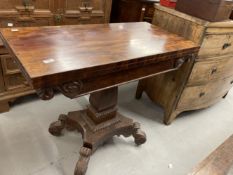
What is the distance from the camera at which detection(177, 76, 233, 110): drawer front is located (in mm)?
1717

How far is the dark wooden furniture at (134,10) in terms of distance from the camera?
2.13 m

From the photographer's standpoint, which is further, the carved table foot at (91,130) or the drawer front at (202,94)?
the drawer front at (202,94)

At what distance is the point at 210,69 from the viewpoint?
1.64 metres

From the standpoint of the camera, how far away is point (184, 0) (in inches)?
59.6

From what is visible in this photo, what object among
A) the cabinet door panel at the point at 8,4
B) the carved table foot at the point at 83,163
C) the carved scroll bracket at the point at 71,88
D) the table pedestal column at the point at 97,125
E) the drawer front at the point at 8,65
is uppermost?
the cabinet door panel at the point at 8,4

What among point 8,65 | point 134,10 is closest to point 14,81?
point 8,65

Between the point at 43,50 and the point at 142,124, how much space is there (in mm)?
1171

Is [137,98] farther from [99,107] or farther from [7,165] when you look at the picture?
[7,165]

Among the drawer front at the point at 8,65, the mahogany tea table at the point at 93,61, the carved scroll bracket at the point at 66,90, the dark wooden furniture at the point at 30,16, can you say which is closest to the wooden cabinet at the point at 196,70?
the mahogany tea table at the point at 93,61

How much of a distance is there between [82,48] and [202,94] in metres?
1.20

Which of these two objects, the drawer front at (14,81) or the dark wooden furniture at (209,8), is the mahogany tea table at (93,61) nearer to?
the dark wooden furniture at (209,8)

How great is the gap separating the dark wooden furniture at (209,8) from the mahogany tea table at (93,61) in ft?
0.71

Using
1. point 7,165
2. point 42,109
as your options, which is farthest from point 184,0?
point 7,165

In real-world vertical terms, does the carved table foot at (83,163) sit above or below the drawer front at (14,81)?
below
